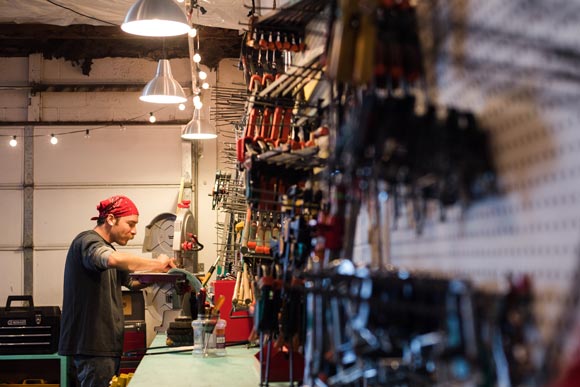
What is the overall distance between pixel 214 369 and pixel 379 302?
2.92 m

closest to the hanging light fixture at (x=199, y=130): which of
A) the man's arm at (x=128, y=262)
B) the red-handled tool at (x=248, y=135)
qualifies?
the man's arm at (x=128, y=262)

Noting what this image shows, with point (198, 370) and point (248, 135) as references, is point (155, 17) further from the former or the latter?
point (198, 370)

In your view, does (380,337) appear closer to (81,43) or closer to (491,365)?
(491,365)

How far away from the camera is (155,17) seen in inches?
169

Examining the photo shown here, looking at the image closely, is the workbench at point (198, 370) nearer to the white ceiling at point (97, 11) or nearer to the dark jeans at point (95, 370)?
the dark jeans at point (95, 370)

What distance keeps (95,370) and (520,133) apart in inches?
170

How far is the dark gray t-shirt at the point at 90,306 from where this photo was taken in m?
5.42

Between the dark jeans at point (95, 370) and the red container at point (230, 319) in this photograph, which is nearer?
the dark jeans at point (95, 370)

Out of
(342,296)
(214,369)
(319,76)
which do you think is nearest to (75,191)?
(214,369)

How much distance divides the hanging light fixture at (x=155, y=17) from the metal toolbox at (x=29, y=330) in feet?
12.8

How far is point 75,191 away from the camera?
9.17 m

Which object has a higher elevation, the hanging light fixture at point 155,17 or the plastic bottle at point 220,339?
the hanging light fixture at point 155,17

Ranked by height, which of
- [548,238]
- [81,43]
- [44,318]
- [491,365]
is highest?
[81,43]

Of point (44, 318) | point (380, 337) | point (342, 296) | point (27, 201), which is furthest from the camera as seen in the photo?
point (27, 201)
